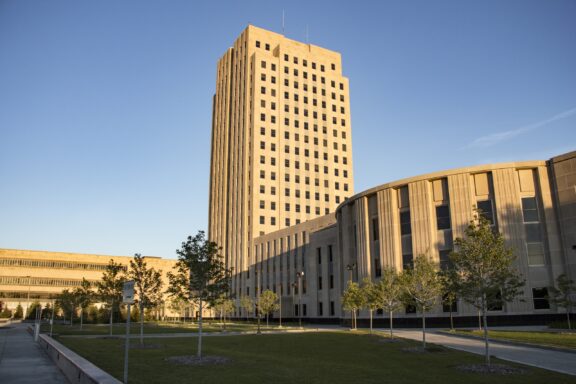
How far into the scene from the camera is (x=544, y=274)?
47.5 m

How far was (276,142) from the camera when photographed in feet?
365

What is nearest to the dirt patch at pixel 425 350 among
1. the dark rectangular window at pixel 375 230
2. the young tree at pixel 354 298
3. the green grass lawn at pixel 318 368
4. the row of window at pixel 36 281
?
the green grass lawn at pixel 318 368

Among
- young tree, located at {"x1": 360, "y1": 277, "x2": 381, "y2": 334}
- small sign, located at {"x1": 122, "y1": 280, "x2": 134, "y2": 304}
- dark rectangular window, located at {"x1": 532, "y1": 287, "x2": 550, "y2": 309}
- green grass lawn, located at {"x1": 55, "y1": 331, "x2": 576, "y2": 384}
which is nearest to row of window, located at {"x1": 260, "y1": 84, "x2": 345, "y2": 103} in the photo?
young tree, located at {"x1": 360, "y1": 277, "x2": 381, "y2": 334}

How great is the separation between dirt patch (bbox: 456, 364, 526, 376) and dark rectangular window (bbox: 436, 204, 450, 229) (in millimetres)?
33512

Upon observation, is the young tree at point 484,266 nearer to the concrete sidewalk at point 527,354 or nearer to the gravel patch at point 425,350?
the concrete sidewalk at point 527,354

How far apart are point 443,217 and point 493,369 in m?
34.9

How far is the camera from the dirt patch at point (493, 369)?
18.5 meters

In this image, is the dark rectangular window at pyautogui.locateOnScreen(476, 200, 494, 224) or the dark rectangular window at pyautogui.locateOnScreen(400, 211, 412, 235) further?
the dark rectangular window at pyautogui.locateOnScreen(400, 211, 412, 235)

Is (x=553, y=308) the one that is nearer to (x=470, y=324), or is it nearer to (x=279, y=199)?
(x=470, y=324)

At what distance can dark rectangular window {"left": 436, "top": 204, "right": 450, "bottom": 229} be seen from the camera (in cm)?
5200

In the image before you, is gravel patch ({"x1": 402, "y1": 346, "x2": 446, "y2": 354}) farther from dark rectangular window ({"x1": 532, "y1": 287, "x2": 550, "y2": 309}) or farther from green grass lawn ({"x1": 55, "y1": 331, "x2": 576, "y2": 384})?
dark rectangular window ({"x1": 532, "y1": 287, "x2": 550, "y2": 309})

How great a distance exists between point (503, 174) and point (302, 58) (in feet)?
267

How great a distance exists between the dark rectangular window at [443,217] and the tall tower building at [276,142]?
185 ft

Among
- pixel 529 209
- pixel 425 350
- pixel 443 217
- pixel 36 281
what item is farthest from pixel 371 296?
pixel 36 281
